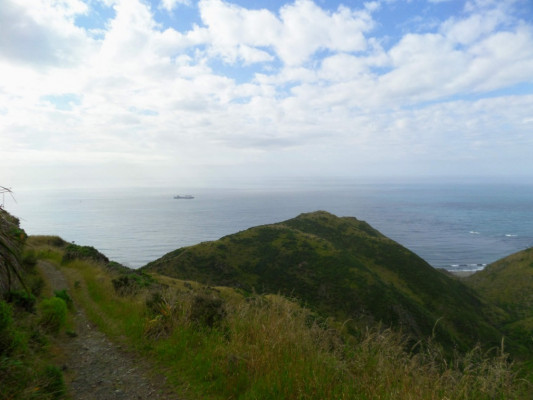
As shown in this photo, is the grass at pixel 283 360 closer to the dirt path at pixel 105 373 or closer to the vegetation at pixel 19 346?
the dirt path at pixel 105 373

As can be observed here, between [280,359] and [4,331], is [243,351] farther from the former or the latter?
[4,331]

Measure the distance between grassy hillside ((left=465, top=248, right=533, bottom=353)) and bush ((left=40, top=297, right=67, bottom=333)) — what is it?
66.1 m

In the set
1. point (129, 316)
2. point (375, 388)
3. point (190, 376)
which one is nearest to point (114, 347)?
point (129, 316)

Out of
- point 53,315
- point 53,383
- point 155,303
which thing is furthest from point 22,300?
point 53,383

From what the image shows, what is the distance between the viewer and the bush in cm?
802

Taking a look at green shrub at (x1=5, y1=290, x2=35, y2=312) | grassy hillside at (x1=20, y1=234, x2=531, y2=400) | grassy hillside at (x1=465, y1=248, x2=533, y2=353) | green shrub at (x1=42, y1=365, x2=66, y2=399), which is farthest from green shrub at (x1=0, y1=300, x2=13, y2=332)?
grassy hillside at (x1=465, y1=248, x2=533, y2=353)

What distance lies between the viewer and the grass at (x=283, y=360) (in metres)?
4.40

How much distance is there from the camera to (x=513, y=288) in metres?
69.8

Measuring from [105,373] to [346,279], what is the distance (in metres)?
52.3

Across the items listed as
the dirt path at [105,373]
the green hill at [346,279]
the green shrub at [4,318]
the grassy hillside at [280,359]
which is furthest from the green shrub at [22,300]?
the green hill at [346,279]

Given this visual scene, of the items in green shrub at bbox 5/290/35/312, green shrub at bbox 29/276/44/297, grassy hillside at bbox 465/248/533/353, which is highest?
green shrub at bbox 5/290/35/312

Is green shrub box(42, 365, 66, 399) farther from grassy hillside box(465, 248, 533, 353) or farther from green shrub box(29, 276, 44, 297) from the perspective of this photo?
grassy hillside box(465, 248, 533, 353)

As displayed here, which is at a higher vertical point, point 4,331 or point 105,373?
point 4,331

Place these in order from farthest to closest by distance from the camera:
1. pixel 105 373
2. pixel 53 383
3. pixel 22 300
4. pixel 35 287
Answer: pixel 35 287 → pixel 22 300 → pixel 105 373 → pixel 53 383
